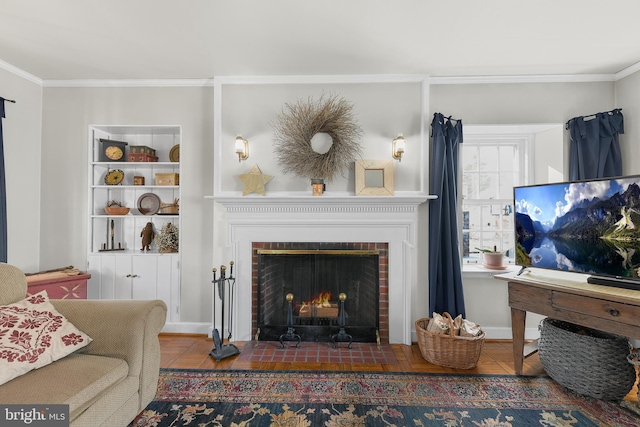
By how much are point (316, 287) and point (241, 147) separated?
1459 mm

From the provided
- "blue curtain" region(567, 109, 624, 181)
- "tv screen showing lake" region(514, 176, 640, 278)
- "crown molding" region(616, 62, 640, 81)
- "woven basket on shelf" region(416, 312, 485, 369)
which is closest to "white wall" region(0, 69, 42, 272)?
"woven basket on shelf" region(416, 312, 485, 369)

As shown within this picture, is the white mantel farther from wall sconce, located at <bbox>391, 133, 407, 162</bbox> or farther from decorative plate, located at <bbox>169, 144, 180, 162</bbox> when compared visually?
decorative plate, located at <bbox>169, 144, 180, 162</bbox>

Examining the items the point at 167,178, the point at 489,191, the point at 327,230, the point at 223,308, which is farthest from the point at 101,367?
A: the point at 489,191

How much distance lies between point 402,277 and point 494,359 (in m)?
0.97

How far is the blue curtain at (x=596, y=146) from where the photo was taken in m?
2.82

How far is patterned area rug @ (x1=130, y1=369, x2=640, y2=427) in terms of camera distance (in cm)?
181

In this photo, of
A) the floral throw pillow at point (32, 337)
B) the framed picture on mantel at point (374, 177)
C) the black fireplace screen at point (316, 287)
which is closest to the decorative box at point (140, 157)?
the black fireplace screen at point (316, 287)

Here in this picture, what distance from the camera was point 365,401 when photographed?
2.00 m

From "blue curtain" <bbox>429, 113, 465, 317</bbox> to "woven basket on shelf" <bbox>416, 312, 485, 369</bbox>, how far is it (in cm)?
40

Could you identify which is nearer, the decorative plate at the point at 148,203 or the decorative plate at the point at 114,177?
the decorative plate at the point at 114,177

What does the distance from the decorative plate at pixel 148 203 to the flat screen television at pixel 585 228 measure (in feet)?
11.0

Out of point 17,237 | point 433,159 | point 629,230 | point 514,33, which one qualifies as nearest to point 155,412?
point 17,237

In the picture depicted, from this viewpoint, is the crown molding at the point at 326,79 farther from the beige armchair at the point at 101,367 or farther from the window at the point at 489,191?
the beige armchair at the point at 101,367

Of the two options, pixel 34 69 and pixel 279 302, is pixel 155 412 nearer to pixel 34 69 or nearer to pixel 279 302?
pixel 279 302
